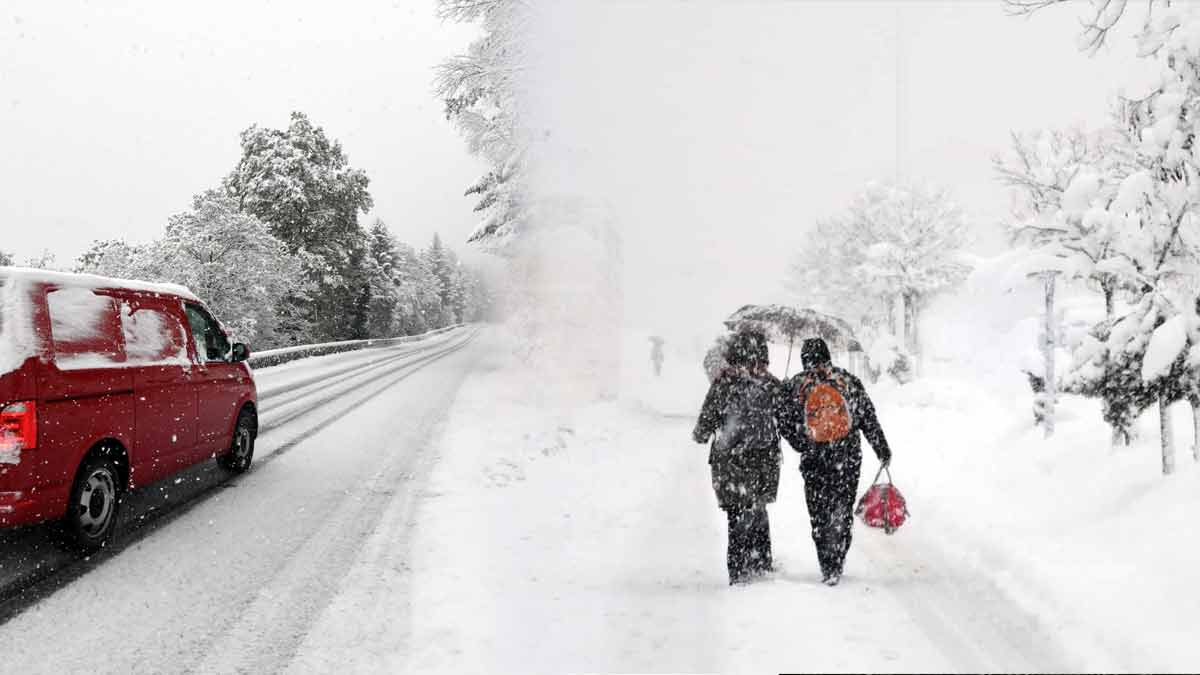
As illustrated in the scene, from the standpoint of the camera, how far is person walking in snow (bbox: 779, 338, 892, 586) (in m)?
5.20

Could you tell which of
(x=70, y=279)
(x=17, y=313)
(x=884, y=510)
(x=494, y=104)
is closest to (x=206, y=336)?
(x=70, y=279)

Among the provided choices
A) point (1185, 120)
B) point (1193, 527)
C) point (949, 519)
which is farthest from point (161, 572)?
point (1185, 120)

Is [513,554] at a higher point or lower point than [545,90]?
lower

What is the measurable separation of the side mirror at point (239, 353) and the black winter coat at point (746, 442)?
5.97 m

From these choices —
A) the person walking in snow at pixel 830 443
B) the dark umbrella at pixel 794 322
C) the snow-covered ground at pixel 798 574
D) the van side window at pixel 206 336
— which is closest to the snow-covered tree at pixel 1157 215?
the snow-covered ground at pixel 798 574

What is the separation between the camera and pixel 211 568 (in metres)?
5.46

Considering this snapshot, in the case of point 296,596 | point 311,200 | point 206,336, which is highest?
point 311,200

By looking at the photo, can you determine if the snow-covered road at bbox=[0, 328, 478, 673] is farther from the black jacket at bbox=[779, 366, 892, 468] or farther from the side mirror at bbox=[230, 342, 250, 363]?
the black jacket at bbox=[779, 366, 892, 468]

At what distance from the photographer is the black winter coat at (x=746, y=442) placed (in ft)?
17.3

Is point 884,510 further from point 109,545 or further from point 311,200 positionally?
point 311,200

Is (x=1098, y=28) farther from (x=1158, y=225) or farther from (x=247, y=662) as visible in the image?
(x=247, y=662)

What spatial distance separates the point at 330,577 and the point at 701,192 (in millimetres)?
24865

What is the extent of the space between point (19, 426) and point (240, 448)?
3917 millimetres

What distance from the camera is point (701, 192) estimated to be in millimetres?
28266
